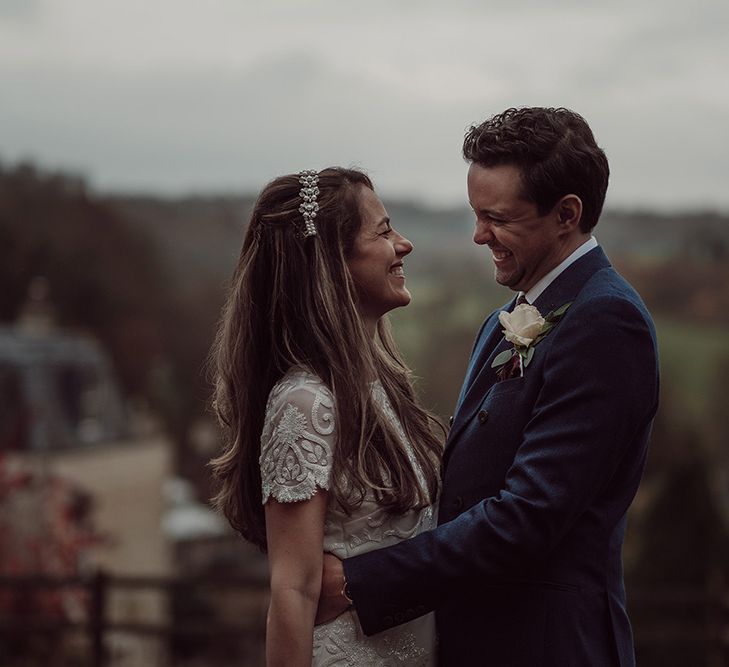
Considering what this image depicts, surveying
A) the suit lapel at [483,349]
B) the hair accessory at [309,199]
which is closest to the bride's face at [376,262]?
the hair accessory at [309,199]

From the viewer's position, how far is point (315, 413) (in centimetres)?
262

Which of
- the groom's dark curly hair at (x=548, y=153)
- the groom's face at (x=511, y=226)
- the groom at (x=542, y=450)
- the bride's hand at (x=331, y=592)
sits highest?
the groom's dark curly hair at (x=548, y=153)

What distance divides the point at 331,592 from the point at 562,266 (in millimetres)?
879

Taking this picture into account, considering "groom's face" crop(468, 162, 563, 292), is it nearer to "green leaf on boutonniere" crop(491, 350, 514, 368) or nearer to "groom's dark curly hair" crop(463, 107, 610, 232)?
"groom's dark curly hair" crop(463, 107, 610, 232)

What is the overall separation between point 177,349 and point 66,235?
2.94m

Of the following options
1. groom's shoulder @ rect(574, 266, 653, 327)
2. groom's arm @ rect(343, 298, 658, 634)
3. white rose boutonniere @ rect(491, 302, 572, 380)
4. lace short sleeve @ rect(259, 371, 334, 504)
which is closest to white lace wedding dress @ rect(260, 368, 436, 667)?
lace short sleeve @ rect(259, 371, 334, 504)

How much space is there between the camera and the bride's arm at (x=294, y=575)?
2.55 meters

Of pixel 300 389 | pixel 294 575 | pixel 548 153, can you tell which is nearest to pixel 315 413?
pixel 300 389

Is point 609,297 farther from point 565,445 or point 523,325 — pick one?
point 565,445

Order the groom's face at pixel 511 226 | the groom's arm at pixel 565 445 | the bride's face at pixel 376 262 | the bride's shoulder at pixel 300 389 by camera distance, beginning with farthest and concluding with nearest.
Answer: the bride's face at pixel 376 262 → the bride's shoulder at pixel 300 389 → the groom's face at pixel 511 226 → the groom's arm at pixel 565 445

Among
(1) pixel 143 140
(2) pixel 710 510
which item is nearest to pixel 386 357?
(2) pixel 710 510

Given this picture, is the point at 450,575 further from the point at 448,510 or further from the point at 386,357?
the point at 386,357

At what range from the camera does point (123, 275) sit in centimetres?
2292

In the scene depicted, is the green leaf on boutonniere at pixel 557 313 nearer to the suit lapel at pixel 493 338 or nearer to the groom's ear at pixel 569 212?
the suit lapel at pixel 493 338
